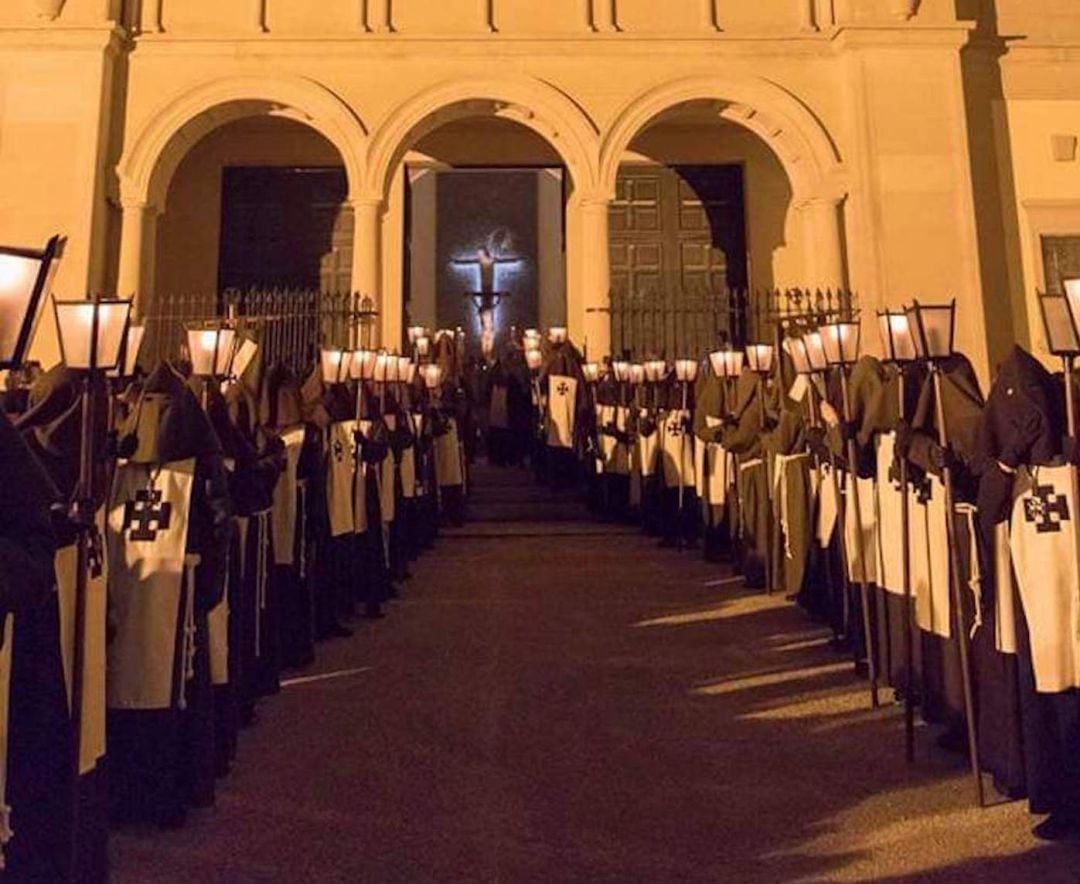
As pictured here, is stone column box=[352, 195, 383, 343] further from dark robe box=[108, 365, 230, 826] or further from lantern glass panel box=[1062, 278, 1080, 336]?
lantern glass panel box=[1062, 278, 1080, 336]

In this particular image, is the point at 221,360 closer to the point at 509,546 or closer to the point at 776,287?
the point at 509,546

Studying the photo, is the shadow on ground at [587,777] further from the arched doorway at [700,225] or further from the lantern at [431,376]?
the arched doorway at [700,225]

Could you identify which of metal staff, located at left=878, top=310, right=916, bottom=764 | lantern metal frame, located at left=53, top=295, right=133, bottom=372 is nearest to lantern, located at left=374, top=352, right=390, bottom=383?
metal staff, located at left=878, top=310, right=916, bottom=764

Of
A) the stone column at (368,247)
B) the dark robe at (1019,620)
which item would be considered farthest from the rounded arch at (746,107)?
the dark robe at (1019,620)

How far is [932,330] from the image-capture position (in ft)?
14.6

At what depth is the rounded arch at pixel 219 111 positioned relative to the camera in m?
15.8

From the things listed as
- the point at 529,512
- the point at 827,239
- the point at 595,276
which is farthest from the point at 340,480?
the point at 827,239

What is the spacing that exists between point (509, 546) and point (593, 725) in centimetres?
655

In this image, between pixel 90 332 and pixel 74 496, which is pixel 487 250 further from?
pixel 74 496

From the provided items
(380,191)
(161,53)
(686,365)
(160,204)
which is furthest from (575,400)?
(161,53)

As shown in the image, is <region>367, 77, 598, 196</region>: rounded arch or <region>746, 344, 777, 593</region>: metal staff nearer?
<region>746, 344, 777, 593</region>: metal staff

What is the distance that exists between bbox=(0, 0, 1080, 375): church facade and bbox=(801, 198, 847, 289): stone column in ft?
0.14

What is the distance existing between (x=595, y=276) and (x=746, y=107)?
431 centimetres

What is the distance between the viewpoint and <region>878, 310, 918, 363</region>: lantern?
4.75m
